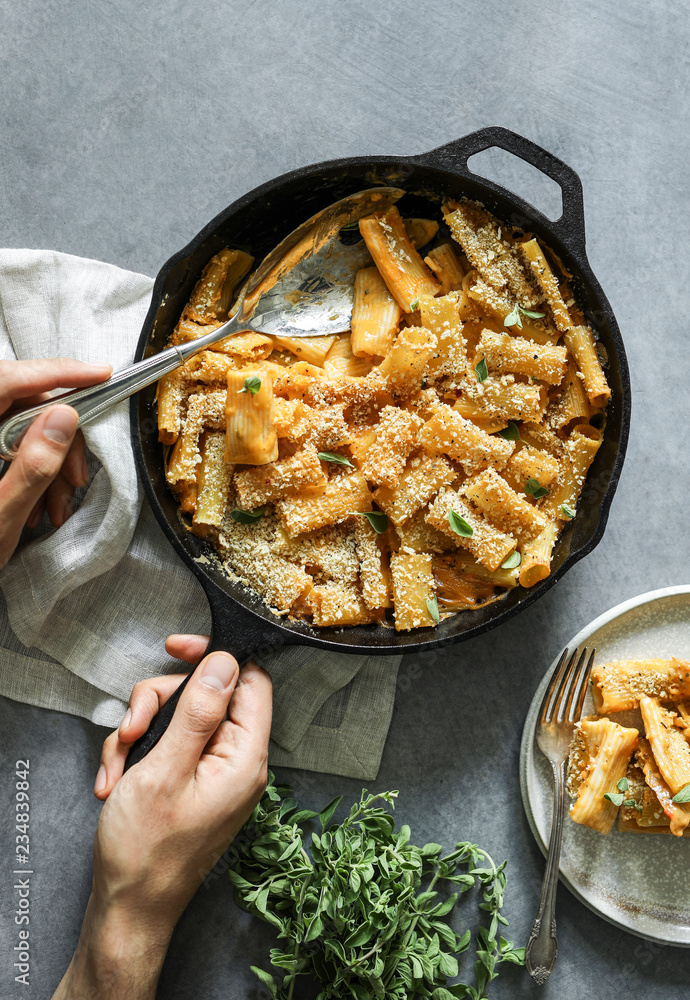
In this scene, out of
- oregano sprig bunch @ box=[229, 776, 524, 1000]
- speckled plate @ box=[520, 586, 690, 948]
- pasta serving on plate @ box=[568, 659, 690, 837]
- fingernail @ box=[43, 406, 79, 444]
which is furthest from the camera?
speckled plate @ box=[520, 586, 690, 948]

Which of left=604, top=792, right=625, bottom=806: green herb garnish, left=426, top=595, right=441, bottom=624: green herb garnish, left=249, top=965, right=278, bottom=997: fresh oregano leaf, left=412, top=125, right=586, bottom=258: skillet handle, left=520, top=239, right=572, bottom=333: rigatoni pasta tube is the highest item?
left=412, top=125, right=586, bottom=258: skillet handle

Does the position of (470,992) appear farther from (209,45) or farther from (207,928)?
(209,45)

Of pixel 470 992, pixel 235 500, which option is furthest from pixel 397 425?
pixel 470 992

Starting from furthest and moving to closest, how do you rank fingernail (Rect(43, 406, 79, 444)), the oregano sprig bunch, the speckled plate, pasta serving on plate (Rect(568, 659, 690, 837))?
the speckled plate < pasta serving on plate (Rect(568, 659, 690, 837)) < the oregano sprig bunch < fingernail (Rect(43, 406, 79, 444))

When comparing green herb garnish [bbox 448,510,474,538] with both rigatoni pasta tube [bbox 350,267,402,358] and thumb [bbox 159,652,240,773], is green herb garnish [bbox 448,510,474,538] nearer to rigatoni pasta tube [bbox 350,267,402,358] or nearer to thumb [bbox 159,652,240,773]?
rigatoni pasta tube [bbox 350,267,402,358]

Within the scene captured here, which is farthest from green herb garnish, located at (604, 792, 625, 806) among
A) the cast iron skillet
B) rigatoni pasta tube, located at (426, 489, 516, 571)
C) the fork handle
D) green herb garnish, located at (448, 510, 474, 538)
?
green herb garnish, located at (448, 510, 474, 538)

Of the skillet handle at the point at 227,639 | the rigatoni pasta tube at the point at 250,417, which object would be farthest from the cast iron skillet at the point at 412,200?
the rigatoni pasta tube at the point at 250,417

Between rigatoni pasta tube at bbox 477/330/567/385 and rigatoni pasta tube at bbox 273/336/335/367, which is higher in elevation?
rigatoni pasta tube at bbox 477/330/567/385

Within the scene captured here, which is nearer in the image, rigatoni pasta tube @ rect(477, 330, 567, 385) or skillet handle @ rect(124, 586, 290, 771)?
skillet handle @ rect(124, 586, 290, 771)
